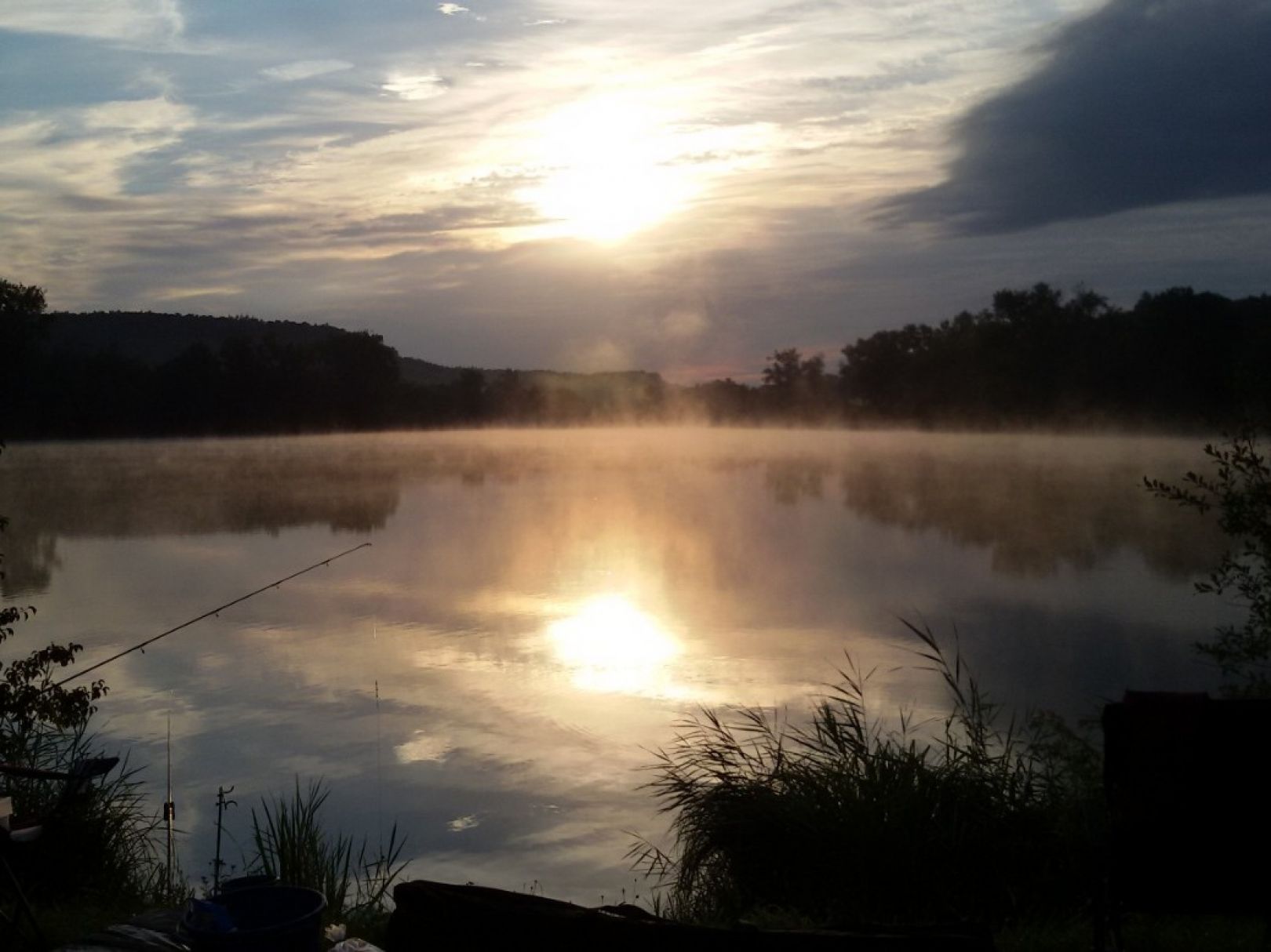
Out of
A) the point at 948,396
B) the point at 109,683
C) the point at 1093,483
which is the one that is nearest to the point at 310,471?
the point at 948,396

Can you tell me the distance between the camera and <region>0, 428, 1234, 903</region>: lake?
33.8 ft

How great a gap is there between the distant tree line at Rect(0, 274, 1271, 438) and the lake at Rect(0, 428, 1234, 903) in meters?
5.73

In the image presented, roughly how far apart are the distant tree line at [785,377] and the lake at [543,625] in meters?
5.73

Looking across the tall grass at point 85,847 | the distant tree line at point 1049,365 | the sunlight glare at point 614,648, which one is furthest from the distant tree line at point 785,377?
the tall grass at point 85,847

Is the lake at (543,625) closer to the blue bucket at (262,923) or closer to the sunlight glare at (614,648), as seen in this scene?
the sunlight glare at (614,648)

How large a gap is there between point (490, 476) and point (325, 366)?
18089mm

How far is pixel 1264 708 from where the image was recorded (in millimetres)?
3277

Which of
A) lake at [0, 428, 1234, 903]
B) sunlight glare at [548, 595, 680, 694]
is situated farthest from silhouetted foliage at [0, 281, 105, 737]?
sunlight glare at [548, 595, 680, 694]

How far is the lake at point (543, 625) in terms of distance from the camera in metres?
10.3

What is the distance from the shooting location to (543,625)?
1988cm

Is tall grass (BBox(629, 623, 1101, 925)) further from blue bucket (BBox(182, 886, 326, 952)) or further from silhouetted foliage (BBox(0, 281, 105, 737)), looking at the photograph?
silhouetted foliage (BBox(0, 281, 105, 737))

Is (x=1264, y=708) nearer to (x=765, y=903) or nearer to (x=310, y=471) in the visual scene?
(x=765, y=903)

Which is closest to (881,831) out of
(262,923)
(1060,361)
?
(262,923)

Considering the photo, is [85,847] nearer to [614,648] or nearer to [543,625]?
[614,648]
